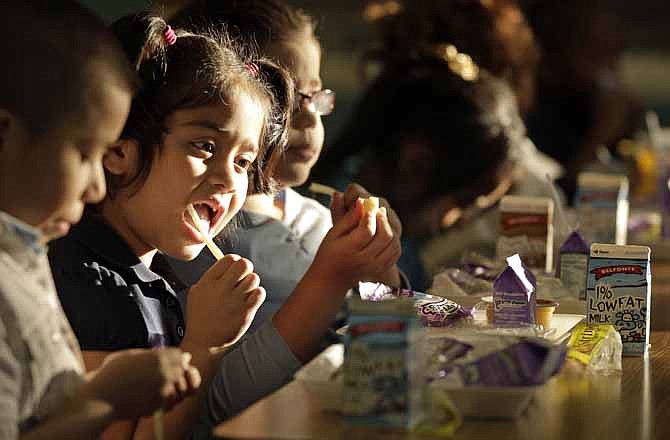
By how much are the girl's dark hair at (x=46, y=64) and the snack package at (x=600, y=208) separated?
5.88 feet

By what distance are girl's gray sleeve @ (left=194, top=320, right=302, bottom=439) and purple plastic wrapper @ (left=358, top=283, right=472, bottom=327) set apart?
156mm

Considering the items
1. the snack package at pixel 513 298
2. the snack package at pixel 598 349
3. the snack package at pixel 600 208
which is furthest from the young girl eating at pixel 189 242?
the snack package at pixel 600 208

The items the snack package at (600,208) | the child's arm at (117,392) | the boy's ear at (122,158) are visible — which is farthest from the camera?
the snack package at (600,208)

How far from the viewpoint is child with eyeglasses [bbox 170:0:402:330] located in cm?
222

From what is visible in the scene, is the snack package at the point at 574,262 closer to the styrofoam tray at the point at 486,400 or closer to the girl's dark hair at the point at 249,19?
the girl's dark hair at the point at 249,19

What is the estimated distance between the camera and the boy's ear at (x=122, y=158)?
1703 millimetres

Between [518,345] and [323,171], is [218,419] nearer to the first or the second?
[518,345]

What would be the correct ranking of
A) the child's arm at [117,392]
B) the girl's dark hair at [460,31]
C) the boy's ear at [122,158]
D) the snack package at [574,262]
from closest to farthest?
1. the child's arm at [117,392]
2. the boy's ear at [122,158]
3. the snack package at [574,262]
4. the girl's dark hair at [460,31]

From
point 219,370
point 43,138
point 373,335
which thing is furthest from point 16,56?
point 219,370

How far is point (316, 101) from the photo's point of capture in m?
2.25

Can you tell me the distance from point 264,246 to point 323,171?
1.28 m

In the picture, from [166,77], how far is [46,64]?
562mm

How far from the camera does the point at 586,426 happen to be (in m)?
1.32

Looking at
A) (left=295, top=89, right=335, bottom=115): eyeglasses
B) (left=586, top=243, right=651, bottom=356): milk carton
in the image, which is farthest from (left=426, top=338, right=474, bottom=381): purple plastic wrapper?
(left=295, top=89, right=335, bottom=115): eyeglasses
